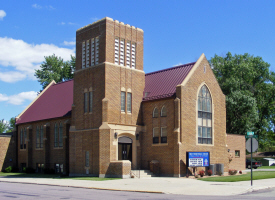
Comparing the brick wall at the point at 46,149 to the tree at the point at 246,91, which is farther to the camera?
the tree at the point at 246,91

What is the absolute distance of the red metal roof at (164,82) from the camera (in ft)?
111

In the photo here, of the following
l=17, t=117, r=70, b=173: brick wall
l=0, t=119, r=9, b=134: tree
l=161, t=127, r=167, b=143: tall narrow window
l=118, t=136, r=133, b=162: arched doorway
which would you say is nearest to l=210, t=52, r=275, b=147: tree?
l=161, t=127, r=167, b=143: tall narrow window

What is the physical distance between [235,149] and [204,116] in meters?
8.75

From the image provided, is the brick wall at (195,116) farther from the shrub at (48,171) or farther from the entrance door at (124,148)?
the shrub at (48,171)

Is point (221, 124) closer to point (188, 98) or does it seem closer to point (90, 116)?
point (188, 98)

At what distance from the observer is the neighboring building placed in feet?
105

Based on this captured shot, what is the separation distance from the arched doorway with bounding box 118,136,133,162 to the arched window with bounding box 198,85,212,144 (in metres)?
6.44

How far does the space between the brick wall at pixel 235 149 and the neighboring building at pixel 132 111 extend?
374 cm

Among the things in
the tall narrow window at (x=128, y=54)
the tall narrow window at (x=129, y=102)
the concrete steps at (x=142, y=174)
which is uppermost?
the tall narrow window at (x=128, y=54)

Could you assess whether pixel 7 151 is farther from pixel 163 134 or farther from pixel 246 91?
pixel 246 91

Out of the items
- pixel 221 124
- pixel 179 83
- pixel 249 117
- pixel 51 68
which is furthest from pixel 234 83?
pixel 51 68

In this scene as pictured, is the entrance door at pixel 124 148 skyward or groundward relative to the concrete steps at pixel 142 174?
skyward

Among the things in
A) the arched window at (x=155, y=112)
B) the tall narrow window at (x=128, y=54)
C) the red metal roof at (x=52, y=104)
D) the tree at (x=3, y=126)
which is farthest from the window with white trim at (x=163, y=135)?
the tree at (x=3, y=126)

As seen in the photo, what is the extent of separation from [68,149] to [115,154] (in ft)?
28.0
